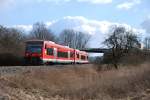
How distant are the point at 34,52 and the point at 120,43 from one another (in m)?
14.9

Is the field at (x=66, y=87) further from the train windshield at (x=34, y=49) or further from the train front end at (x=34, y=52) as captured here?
the train windshield at (x=34, y=49)

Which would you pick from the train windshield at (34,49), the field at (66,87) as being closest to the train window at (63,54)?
the train windshield at (34,49)

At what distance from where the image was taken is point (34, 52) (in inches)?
1684

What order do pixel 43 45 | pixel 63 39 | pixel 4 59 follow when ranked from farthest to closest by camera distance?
1. pixel 63 39
2. pixel 4 59
3. pixel 43 45

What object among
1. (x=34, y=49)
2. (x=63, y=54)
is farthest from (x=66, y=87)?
(x=63, y=54)

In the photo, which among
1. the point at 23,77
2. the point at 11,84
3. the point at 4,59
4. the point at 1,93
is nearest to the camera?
the point at 1,93

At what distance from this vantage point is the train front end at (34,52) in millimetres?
42406

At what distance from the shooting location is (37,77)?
27594mm

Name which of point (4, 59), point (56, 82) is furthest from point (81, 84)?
point (4, 59)

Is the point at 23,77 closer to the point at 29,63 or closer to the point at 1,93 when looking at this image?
the point at 1,93

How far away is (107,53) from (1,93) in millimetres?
31259

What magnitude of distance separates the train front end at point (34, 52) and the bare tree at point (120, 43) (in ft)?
28.6

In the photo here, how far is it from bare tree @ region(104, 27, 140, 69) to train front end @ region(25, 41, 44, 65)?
872cm

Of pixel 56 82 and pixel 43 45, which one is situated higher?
pixel 43 45
